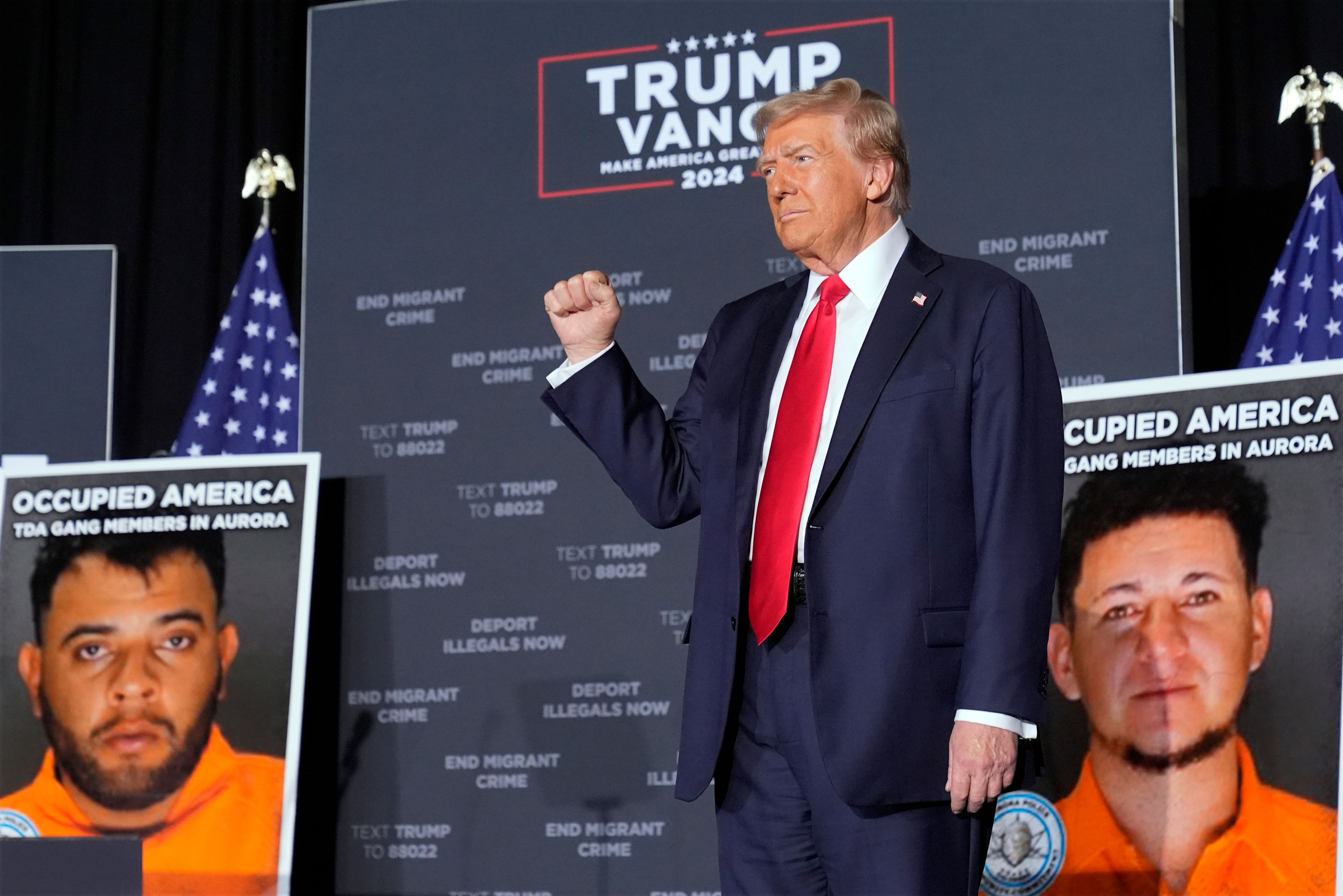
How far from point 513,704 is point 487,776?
213mm

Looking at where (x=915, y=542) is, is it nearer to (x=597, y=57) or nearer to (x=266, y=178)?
(x=597, y=57)

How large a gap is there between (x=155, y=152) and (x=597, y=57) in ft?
6.41

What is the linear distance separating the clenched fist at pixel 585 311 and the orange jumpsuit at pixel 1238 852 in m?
1.82

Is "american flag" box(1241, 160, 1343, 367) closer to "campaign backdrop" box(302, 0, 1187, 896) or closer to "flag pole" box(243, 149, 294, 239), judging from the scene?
"campaign backdrop" box(302, 0, 1187, 896)

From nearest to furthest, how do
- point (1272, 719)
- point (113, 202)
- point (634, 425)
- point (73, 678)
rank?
point (634, 425) → point (1272, 719) → point (73, 678) → point (113, 202)

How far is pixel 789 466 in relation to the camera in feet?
6.79

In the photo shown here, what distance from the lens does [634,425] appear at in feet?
7.29

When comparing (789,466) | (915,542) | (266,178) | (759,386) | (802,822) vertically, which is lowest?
(802,822)

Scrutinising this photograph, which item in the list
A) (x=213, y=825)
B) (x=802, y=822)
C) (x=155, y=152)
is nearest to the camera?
(x=802, y=822)

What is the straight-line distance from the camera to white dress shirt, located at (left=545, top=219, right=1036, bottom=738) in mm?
2057

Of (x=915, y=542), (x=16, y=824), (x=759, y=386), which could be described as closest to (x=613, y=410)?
(x=759, y=386)

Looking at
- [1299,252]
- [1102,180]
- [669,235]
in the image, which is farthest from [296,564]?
[1299,252]

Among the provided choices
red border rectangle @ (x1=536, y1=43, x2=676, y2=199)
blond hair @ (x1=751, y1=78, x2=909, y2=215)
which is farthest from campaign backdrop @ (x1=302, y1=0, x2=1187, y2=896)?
blond hair @ (x1=751, y1=78, x2=909, y2=215)

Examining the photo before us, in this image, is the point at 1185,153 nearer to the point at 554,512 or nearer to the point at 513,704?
the point at 554,512
